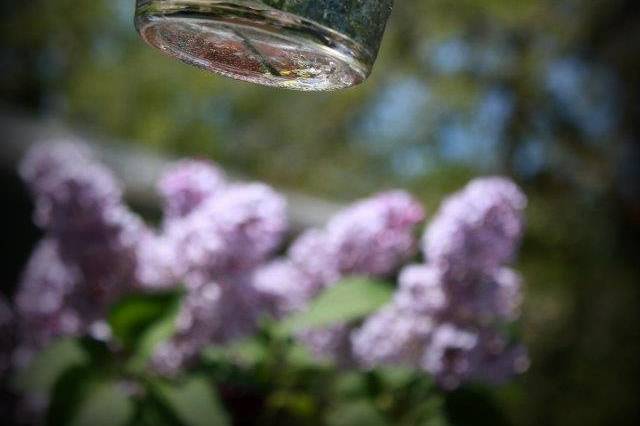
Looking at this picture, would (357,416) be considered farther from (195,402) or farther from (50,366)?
(50,366)

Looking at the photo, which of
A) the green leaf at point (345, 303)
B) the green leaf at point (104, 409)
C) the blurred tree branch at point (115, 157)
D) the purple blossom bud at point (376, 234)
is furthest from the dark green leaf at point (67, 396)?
the blurred tree branch at point (115, 157)

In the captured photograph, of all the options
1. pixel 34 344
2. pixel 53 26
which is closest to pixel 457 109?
pixel 53 26

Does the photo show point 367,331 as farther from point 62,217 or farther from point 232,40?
point 232,40

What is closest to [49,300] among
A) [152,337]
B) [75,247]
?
[75,247]

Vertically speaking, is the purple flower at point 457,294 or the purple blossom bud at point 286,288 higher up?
the purple flower at point 457,294

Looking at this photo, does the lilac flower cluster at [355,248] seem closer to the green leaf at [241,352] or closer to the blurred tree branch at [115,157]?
the green leaf at [241,352]

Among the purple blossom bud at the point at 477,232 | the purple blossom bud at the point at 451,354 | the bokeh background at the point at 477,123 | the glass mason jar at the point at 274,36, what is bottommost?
the bokeh background at the point at 477,123

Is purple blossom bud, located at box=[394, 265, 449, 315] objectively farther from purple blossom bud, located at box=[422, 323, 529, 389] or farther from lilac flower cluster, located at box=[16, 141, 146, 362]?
lilac flower cluster, located at box=[16, 141, 146, 362]

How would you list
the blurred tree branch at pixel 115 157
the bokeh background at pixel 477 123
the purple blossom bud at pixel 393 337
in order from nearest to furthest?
the purple blossom bud at pixel 393 337 < the blurred tree branch at pixel 115 157 < the bokeh background at pixel 477 123
